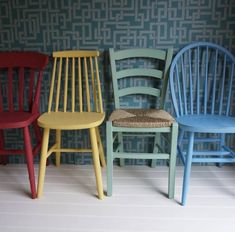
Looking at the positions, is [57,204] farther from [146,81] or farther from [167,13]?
[167,13]

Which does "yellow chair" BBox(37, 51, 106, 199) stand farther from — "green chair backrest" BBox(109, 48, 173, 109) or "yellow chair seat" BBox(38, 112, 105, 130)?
"green chair backrest" BBox(109, 48, 173, 109)

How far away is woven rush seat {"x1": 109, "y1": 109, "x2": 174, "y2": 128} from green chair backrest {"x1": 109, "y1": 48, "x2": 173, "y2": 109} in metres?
0.17

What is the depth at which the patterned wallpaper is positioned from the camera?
1.69 m

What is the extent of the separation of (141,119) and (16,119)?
2.32ft

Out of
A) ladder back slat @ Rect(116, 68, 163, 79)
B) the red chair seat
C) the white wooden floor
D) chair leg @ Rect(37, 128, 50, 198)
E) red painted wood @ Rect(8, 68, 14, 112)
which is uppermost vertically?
ladder back slat @ Rect(116, 68, 163, 79)

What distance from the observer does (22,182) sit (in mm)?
1719

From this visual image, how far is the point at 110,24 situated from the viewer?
174 cm

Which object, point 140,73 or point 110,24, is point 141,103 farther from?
point 110,24

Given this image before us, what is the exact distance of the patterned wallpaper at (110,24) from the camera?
1.69 m

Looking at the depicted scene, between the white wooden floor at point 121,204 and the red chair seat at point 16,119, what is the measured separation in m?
0.43

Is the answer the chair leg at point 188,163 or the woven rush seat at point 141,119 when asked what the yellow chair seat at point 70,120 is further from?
the chair leg at point 188,163

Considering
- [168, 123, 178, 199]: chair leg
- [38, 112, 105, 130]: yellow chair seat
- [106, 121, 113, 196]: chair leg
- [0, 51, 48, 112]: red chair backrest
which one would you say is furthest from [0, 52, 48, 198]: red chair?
[168, 123, 178, 199]: chair leg

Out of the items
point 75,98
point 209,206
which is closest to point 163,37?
point 75,98

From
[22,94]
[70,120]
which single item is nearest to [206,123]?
[70,120]
